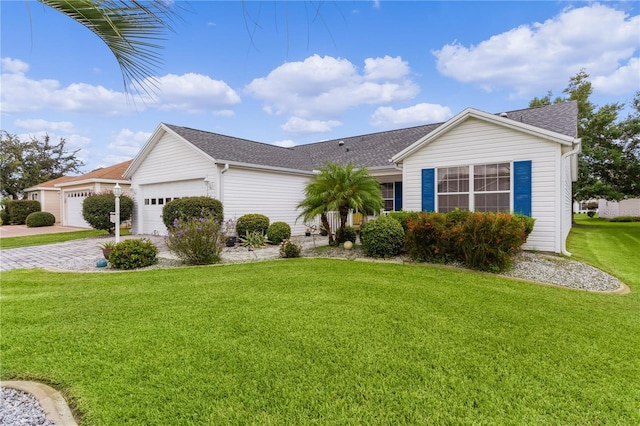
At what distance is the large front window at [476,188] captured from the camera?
911cm

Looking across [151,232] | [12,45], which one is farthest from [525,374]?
[151,232]

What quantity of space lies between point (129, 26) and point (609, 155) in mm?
25322

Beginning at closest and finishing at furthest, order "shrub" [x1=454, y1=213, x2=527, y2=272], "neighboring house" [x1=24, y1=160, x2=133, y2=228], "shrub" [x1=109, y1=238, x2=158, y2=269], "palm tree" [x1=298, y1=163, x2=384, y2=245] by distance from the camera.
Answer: "shrub" [x1=454, y1=213, x2=527, y2=272] < "shrub" [x1=109, y1=238, x2=158, y2=269] < "palm tree" [x1=298, y1=163, x2=384, y2=245] < "neighboring house" [x1=24, y1=160, x2=133, y2=228]

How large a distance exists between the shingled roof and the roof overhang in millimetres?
1325

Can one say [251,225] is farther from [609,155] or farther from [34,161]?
[34,161]

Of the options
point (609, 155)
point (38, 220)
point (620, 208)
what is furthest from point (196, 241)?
point (620, 208)

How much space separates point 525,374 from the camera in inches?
108

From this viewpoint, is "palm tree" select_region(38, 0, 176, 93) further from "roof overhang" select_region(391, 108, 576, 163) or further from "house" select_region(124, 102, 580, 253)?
"roof overhang" select_region(391, 108, 576, 163)

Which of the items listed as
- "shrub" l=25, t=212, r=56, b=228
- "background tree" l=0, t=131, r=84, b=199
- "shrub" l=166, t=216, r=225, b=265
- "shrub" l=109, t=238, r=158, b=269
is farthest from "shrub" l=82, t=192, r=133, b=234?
"background tree" l=0, t=131, r=84, b=199

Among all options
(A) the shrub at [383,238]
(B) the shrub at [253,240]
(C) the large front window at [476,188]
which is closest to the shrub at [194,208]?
(B) the shrub at [253,240]

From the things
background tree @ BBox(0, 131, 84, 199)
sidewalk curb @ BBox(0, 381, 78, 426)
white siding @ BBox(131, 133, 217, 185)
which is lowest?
sidewalk curb @ BBox(0, 381, 78, 426)

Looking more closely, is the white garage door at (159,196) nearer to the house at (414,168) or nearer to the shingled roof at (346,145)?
the house at (414,168)

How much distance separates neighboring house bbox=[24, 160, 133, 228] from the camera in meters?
19.7

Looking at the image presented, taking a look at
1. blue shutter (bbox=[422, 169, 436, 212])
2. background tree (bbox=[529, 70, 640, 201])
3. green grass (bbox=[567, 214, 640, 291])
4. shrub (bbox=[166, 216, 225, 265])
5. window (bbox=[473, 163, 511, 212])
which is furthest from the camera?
background tree (bbox=[529, 70, 640, 201])
